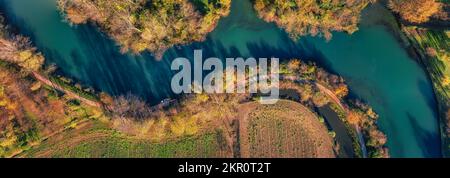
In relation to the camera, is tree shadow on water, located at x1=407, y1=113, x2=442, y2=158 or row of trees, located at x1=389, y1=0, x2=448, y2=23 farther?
tree shadow on water, located at x1=407, y1=113, x2=442, y2=158

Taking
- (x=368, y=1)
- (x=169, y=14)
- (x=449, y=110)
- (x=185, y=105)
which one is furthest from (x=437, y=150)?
(x=169, y=14)

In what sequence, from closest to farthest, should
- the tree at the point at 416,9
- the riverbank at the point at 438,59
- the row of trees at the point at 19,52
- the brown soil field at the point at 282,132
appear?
1. the row of trees at the point at 19,52
2. the brown soil field at the point at 282,132
3. the tree at the point at 416,9
4. the riverbank at the point at 438,59

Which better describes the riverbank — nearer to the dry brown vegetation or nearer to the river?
the river

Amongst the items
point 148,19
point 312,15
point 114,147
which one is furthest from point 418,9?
point 114,147

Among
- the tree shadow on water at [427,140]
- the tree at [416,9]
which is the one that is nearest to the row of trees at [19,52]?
Result: the tree at [416,9]

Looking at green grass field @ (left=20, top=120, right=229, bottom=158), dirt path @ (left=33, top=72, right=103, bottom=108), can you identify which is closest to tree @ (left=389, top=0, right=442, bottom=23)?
green grass field @ (left=20, top=120, right=229, bottom=158)

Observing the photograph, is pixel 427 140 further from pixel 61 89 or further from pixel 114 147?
pixel 61 89

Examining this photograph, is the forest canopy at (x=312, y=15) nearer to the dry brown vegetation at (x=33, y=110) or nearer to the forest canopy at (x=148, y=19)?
the forest canopy at (x=148, y=19)

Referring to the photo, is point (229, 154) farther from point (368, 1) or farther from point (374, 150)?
point (368, 1)
